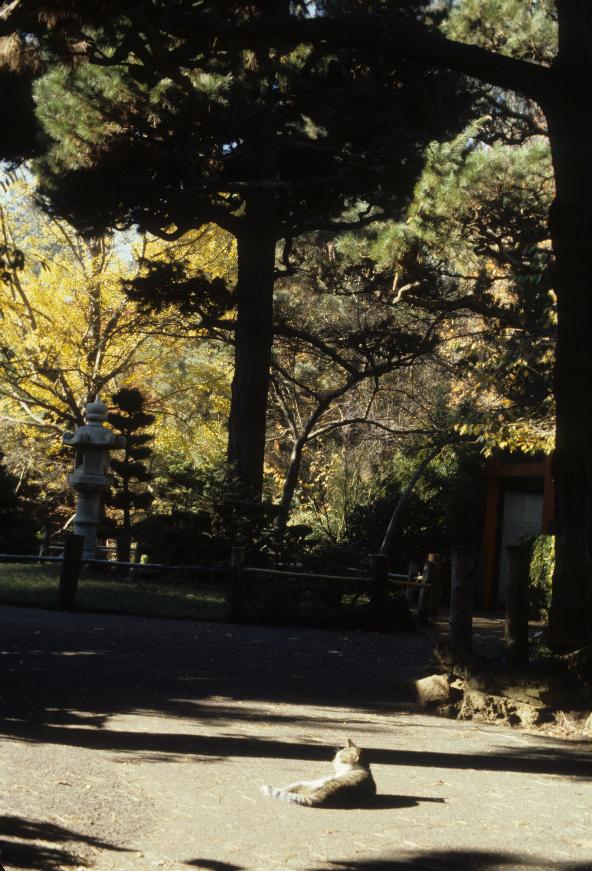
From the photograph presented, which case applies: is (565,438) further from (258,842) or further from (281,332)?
(281,332)

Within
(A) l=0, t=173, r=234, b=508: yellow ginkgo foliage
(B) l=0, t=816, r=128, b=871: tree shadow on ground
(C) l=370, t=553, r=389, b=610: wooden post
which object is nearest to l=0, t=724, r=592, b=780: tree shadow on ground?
(B) l=0, t=816, r=128, b=871: tree shadow on ground

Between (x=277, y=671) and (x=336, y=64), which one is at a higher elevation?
(x=336, y=64)

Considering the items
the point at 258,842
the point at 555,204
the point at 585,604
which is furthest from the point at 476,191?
the point at 258,842

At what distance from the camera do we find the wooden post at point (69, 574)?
14.0 metres

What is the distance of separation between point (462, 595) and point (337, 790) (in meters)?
4.26

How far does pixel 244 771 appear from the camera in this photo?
19.4 ft

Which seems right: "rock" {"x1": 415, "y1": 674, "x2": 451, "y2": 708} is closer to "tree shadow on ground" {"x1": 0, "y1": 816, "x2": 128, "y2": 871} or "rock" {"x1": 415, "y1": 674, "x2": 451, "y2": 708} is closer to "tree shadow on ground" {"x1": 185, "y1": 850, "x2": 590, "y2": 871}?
"tree shadow on ground" {"x1": 185, "y1": 850, "x2": 590, "y2": 871}

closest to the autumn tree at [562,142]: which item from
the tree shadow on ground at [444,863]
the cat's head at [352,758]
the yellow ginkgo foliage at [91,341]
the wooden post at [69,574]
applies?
the cat's head at [352,758]

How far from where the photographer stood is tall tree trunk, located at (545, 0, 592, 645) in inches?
317

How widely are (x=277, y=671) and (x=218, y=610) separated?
498cm

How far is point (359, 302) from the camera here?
25812mm

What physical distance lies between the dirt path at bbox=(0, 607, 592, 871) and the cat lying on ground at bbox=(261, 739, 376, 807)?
7 cm

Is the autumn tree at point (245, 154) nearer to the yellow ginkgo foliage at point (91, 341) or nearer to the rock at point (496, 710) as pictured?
the yellow ginkgo foliage at point (91, 341)

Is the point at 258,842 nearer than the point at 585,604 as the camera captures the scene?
Yes
